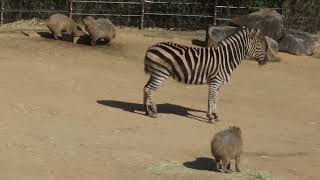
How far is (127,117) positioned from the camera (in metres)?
12.5

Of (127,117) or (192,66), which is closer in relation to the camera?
(127,117)

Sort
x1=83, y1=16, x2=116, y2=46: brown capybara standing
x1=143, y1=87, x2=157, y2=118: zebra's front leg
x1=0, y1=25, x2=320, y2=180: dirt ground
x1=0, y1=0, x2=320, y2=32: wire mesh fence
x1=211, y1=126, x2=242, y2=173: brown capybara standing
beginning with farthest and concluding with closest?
x1=0, y1=0, x2=320, y2=32: wire mesh fence → x1=83, y1=16, x2=116, y2=46: brown capybara standing → x1=143, y1=87, x2=157, y2=118: zebra's front leg → x1=0, y1=25, x2=320, y2=180: dirt ground → x1=211, y1=126, x2=242, y2=173: brown capybara standing

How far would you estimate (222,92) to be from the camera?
52.8ft

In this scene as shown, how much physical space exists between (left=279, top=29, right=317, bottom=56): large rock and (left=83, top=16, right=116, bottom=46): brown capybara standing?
206 inches

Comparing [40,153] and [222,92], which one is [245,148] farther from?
[222,92]

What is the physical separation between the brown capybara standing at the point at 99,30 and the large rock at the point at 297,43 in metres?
5.24

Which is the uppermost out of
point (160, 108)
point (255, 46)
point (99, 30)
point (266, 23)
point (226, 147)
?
point (255, 46)

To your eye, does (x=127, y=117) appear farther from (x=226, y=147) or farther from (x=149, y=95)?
(x=226, y=147)

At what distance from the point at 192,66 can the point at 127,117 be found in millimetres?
1548

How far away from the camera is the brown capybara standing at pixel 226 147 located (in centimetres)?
891

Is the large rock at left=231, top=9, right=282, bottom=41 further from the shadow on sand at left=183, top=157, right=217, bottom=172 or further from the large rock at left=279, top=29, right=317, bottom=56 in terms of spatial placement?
the shadow on sand at left=183, top=157, right=217, bottom=172

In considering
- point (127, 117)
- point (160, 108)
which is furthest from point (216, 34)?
point (127, 117)

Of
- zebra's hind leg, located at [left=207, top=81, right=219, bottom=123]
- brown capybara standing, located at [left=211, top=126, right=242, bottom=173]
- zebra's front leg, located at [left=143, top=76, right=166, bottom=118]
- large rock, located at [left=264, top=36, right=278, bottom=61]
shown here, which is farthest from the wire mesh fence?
brown capybara standing, located at [left=211, top=126, right=242, bottom=173]

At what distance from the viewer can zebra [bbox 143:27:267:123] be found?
1288cm
